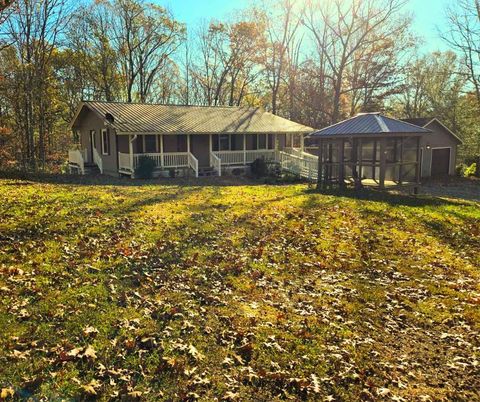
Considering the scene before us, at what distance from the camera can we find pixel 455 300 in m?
6.27

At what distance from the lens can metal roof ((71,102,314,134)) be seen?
23.4 metres

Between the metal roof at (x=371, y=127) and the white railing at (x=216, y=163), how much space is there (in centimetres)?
802

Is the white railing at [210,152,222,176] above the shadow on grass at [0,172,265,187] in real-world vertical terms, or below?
above

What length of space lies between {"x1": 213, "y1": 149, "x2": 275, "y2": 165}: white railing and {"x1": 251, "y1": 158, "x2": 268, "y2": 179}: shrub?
3.72ft

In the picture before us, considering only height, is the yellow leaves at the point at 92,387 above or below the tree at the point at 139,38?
below

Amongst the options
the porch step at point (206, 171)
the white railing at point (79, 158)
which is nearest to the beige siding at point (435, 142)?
the porch step at point (206, 171)

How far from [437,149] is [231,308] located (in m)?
27.6

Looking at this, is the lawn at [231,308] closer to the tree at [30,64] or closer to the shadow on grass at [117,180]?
the shadow on grass at [117,180]

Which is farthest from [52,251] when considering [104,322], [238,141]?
[238,141]

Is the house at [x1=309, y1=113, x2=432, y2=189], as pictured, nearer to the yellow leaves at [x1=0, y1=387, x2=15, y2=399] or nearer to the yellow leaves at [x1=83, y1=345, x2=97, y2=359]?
the yellow leaves at [x1=83, y1=345, x2=97, y2=359]

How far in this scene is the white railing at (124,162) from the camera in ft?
74.8

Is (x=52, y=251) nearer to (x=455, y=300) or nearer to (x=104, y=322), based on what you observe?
(x=104, y=322)

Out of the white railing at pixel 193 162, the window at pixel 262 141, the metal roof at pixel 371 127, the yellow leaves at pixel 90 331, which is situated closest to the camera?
the yellow leaves at pixel 90 331

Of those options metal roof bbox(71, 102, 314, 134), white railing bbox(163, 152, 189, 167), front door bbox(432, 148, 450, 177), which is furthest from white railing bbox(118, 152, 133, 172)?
front door bbox(432, 148, 450, 177)
